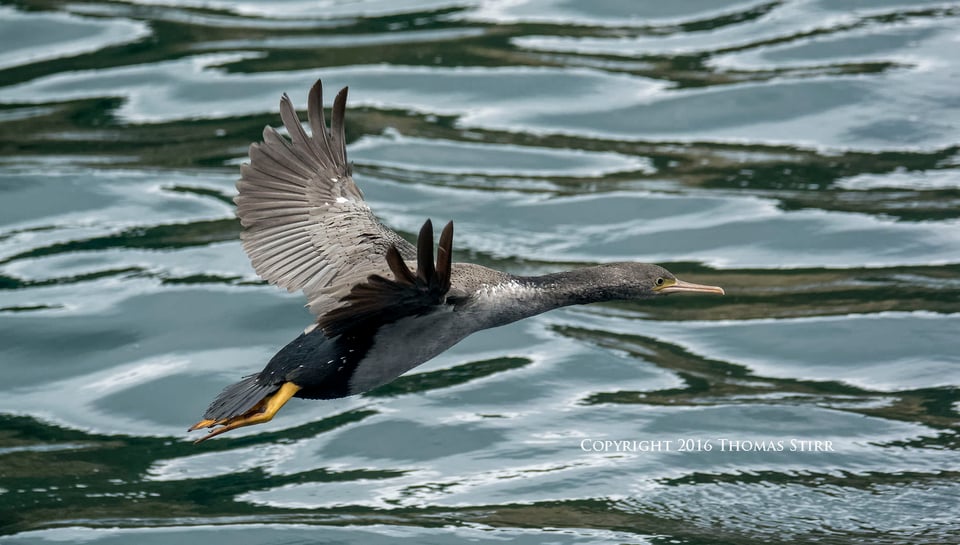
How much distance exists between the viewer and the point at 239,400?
5.95 meters

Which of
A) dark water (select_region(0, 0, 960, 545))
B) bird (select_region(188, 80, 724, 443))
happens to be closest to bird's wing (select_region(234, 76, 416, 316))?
bird (select_region(188, 80, 724, 443))

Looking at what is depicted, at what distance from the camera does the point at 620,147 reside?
37.8ft

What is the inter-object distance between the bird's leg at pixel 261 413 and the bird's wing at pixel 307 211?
1.88 ft

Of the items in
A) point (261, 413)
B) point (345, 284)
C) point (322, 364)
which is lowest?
point (261, 413)

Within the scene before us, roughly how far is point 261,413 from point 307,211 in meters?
1.22

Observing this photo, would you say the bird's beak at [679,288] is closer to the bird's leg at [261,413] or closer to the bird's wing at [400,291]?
the bird's wing at [400,291]

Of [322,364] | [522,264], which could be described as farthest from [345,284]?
[522,264]

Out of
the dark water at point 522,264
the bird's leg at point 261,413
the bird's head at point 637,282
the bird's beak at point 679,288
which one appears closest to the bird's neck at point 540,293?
the bird's head at point 637,282

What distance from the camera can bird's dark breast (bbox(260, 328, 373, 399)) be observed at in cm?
599

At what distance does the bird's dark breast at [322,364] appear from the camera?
236 inches

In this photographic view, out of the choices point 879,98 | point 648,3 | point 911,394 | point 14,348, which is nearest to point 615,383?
point 911,394

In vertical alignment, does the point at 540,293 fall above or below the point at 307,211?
below

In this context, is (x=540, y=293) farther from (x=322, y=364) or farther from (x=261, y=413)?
(x=261, y=413)

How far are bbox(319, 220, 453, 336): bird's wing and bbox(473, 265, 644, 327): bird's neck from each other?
0.51 meters
